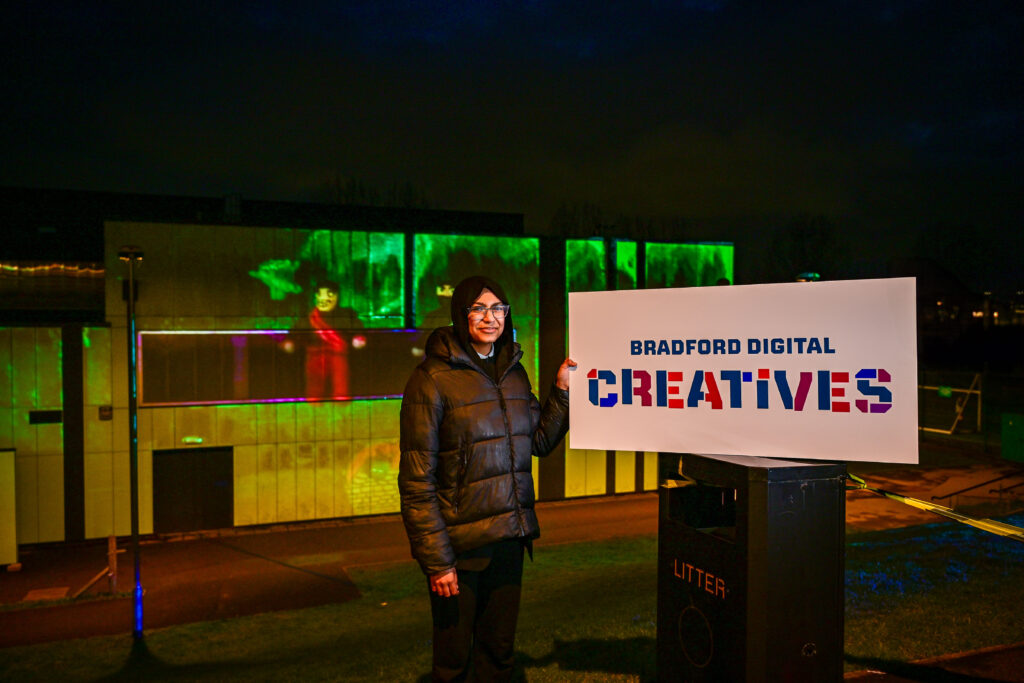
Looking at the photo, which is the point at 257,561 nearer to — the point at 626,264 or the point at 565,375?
the point at 565,375

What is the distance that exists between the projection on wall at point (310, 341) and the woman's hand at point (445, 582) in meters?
11.7

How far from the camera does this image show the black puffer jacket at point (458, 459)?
2.82 m

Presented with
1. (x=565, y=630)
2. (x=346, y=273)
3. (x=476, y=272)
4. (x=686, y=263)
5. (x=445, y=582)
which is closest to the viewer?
(x=445, y=582)

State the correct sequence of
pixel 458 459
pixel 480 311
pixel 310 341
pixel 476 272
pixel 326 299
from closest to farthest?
1. pixel 458 459
2. pixel 480 311
3. pixel 310 341
4. pixel 326 299
5. pixel 476 272

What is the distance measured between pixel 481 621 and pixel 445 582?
1.21ft

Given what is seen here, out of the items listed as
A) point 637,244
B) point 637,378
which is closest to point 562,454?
point 637,244

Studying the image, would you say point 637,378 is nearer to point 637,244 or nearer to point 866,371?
point 866,371

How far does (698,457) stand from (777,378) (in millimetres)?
480

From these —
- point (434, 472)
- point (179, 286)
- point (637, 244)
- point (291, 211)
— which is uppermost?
point (291, 211)

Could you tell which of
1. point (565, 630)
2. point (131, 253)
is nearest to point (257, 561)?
point (131, 253)

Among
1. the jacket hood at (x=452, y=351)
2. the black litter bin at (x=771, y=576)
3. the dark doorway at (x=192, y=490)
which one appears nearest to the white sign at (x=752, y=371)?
the black litter bin at (x=771, y=576)

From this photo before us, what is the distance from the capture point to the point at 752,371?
2.88 m

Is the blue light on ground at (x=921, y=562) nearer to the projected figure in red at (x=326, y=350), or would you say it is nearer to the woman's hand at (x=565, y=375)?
the woman's hand at (x=565, y=375)

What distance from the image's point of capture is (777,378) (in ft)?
9.29
